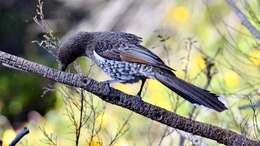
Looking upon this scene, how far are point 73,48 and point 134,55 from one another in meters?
0.25

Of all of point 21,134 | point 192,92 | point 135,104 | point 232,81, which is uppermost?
point 232,81

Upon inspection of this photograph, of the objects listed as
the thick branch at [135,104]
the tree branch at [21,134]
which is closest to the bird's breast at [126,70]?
the thick branch at [135,104]

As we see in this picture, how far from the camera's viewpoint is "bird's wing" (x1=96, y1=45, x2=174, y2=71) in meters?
2.53

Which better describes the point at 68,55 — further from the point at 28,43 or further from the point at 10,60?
the point at 28,43

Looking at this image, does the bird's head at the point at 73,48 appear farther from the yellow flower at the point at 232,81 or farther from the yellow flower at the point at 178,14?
the yellow flower at the point at 178,14

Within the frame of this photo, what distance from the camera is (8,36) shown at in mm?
6770

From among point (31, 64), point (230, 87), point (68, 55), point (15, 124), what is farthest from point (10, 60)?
point (15, 124)

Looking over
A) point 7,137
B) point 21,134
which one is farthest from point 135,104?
point 7,137

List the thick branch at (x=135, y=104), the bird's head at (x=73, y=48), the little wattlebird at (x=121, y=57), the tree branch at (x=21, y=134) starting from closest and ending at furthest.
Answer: the tree branch at (x=21, y=134), the thick branch at (x=135, y=104), the little wattlebird at (x=121, y=57), the bird's head at (x=73, y=48)

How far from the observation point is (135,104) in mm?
2123

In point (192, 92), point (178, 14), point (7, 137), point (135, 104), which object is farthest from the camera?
point (178, 14)

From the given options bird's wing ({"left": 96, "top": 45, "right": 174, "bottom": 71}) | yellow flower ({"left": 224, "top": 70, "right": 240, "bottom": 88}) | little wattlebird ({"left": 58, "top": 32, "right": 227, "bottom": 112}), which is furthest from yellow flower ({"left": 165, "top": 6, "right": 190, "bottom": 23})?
bird's wing ({"left": 96, "top": 45, "right": 174, "bottom": 71})

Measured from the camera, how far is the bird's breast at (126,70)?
255cm

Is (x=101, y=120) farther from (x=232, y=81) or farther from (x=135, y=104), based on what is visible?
(x=232, y=81)
